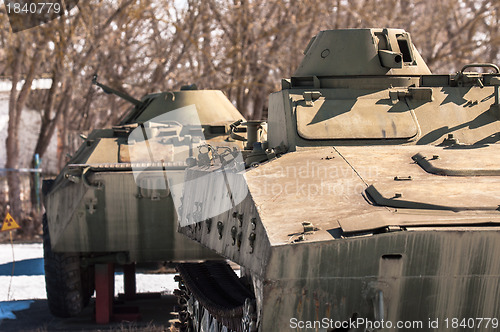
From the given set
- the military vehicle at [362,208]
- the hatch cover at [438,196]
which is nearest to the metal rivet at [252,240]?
the military vehicle at [362,208]

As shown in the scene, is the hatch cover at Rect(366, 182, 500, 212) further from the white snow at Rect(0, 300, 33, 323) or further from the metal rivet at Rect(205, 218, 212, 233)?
the white snow at Rect(0, 300, 33, 323)

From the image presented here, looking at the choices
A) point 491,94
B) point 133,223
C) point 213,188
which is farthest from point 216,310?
point 133,223

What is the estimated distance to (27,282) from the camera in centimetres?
1318

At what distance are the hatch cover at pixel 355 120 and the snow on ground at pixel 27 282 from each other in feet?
18.2

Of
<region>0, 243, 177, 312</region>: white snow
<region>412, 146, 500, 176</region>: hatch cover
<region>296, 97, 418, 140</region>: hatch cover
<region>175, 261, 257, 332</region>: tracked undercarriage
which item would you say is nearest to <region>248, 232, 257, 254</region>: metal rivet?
<region>175, 261, 257, 332</region>: tracked undercarriage

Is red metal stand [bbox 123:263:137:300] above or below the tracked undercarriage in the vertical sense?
below

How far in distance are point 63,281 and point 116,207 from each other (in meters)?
1.28

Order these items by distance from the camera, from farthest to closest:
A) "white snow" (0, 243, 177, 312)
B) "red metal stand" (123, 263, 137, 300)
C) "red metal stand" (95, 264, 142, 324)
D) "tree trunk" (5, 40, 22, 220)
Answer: "tree trunk" (5, 40, 22, 220) < "white snow" (0, 243, 177, 312) < "red metal stand" (123, 263, 137, 300) < "red metal stand" (95, 264, 142, 324)

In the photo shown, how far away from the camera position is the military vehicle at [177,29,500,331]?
462 cm

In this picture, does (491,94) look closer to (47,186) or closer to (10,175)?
(47,186)

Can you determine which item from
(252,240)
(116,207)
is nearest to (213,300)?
(252,240)

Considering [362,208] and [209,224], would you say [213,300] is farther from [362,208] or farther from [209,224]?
[362,208]

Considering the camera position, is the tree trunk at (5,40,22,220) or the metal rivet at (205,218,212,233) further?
the tree trunk at (5,40,22,220)

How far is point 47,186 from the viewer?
1130cm
